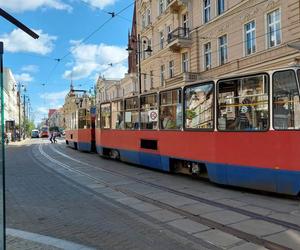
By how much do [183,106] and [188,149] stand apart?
140cm

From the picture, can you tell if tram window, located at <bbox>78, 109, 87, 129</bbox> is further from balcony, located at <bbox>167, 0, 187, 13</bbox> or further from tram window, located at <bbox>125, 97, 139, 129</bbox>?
balcony, located at <bbox>167, 0, 187, 13</bbox>

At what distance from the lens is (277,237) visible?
6.61m

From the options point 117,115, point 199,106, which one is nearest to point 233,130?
point 199,106

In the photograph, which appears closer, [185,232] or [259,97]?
[185,232]

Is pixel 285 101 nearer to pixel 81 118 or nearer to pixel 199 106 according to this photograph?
pixel 199 106

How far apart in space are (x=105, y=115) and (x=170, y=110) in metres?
7.16

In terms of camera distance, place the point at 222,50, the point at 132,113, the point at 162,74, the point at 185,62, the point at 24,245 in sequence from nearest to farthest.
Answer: the point at 24,245
the point at 132,113
the point at 222,50
the point at 185,62
the point at 162,74

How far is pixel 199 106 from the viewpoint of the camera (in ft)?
40.7

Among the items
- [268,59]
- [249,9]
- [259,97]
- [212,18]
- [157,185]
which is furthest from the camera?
[212,18]

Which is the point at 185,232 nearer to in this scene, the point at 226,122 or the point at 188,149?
the point at 226,122

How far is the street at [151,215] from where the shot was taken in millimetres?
6574

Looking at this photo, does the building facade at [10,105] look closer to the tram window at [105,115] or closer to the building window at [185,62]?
the building window at [185,62]

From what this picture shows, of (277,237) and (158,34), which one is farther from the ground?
(158,34)

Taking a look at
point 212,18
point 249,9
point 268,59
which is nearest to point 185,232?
point 268,59
